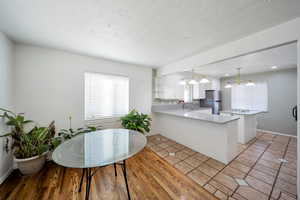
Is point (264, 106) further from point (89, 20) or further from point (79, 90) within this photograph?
point (79, 90)

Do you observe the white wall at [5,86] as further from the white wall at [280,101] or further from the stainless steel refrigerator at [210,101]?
the white wall at [280,101]

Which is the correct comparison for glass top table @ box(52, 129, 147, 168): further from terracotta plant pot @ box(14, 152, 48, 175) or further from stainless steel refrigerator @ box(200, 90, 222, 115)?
stainless steel refrigerator @ box(200, 90, 222, 115)

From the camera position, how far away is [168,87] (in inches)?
143

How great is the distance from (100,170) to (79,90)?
180cm

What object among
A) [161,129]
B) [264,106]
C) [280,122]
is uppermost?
[264,106]

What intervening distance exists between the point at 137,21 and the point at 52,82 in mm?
2173

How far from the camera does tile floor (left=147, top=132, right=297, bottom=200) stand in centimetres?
147

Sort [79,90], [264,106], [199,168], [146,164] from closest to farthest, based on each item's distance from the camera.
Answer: [199,168] < [146,164] < [79,90] < [264,106]

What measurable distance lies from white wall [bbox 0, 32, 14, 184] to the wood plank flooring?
215 mm

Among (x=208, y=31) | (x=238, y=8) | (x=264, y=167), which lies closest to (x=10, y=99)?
(x=208, y=31)

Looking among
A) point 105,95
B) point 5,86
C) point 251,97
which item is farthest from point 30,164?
point 251,97

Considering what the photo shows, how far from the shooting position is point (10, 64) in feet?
5.98

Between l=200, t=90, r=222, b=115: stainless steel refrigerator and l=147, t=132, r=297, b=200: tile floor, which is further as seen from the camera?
l=200, t=90, r=222, b=115: stainless steel refrigerator

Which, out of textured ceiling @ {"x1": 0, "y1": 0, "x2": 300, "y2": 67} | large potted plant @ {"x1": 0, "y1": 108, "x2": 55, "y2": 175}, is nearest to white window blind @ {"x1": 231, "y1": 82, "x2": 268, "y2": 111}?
textured ceiling @ {"x1": 0, "y1": 0, "x2": 300, "y2": 67}
